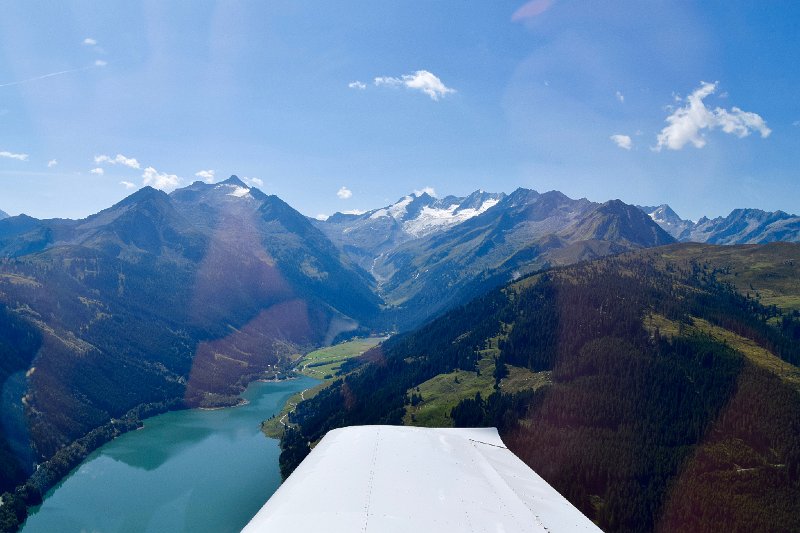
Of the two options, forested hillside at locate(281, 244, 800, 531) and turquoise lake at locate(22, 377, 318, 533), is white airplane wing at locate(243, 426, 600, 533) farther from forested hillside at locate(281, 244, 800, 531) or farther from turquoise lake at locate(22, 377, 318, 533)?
turquoise lake at locate(22, 377, 318, 533)

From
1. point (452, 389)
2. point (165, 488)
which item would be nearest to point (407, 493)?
point (165, 488)

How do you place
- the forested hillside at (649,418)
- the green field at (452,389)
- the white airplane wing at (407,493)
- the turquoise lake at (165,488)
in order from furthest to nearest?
the green field at (452,389)
the turquoise lake at (165,488)
the forested hillside at (649,418)
the white airplane wing at (407,493)

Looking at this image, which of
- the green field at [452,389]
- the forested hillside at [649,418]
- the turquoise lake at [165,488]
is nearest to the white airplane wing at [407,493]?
the forested hillside at [649,418]

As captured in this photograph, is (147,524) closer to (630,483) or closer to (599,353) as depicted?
(630,483)

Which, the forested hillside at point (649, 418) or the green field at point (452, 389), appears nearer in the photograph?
A: the forested hillside at point (649, 418)

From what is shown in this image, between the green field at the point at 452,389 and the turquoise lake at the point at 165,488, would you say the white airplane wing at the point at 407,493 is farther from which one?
the green field at the point at 452,389

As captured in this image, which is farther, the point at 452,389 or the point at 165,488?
the point at 452,389

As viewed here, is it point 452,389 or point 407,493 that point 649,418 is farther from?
point 407,493

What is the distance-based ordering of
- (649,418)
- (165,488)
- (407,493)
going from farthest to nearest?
1. (165,488)
2. (649,418)
3. (407,493)

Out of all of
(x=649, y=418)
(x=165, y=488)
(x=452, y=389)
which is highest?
(x=452, y=389)
